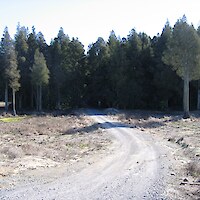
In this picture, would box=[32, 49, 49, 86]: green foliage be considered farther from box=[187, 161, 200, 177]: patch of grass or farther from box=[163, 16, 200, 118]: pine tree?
box=[187, 161, 200, 177]: patch of grass

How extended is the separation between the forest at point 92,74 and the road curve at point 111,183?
37.5 m

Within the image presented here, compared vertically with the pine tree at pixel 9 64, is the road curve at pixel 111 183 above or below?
below

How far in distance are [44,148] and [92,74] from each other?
44.1m

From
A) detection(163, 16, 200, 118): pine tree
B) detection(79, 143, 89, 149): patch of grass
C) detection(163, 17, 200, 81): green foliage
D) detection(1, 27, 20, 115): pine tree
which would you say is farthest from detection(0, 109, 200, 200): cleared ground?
detection(1, 27, 20, 115): pine tree

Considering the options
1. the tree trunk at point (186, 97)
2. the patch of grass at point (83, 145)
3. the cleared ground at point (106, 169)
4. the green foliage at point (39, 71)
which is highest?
the green foliage at point (39, 71)

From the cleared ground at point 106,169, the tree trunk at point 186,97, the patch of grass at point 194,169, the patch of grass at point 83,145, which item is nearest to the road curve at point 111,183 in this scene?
the cleared ground at point 106,169

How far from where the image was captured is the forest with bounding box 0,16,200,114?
54.8m

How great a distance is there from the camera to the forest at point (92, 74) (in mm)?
54750

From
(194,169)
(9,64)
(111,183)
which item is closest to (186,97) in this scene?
(9,64)

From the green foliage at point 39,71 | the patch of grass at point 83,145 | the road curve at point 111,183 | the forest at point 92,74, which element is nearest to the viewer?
the road curve at point 111,183

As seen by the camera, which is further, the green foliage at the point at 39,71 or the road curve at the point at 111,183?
the green foliage at the point at 39,71

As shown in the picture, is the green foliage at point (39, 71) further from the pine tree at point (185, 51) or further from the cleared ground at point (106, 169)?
the cleared ground at point (106, 169)

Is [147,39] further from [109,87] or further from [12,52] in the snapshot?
[12,52]

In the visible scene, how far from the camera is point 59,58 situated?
63.0 meters
